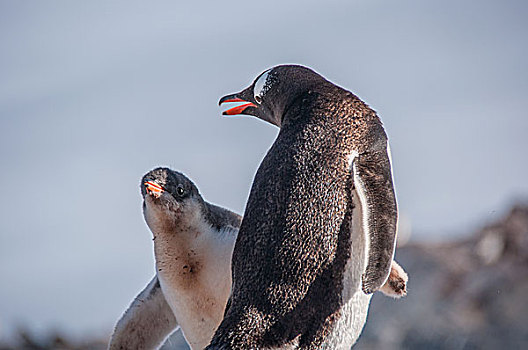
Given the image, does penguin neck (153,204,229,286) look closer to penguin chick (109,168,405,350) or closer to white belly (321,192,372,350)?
penguin chick (109,168,405,350)

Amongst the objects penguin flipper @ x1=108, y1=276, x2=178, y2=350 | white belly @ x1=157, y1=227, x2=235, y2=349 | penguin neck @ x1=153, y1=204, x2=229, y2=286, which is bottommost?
penguin flipper @ x1=108, y1=276, x2=178, y2=350

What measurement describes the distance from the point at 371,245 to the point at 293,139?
457 mm

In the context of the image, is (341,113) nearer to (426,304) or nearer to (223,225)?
(223,225)

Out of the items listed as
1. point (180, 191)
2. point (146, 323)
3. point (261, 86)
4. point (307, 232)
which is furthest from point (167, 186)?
point (307, 232)

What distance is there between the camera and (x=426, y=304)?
34.5 feet

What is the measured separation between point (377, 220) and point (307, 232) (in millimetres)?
244

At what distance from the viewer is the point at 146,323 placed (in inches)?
168

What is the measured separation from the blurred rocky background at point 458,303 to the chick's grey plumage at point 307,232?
198 inches

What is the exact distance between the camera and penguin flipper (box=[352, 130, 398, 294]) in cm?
275

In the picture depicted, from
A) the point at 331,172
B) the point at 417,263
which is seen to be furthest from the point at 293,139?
the point at 417,263

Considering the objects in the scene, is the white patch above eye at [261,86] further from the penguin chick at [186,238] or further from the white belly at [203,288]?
the white belly at [203,288]

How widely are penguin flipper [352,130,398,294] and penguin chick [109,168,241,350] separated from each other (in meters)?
1.06

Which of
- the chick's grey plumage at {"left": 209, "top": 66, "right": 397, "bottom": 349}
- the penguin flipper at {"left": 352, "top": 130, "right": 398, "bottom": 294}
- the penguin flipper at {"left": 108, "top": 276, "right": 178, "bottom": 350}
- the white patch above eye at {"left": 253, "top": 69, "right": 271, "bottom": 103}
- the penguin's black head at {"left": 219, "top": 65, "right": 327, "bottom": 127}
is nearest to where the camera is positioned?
the chick's grey plumage at {"left": 209, "top": 66, "right": 397, "bottom": 349}

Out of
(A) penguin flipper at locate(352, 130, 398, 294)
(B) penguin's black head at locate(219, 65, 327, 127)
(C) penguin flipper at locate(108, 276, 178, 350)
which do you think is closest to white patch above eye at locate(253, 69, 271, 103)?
(B) penguin's black head at locate(219, 65, 327, 127)
